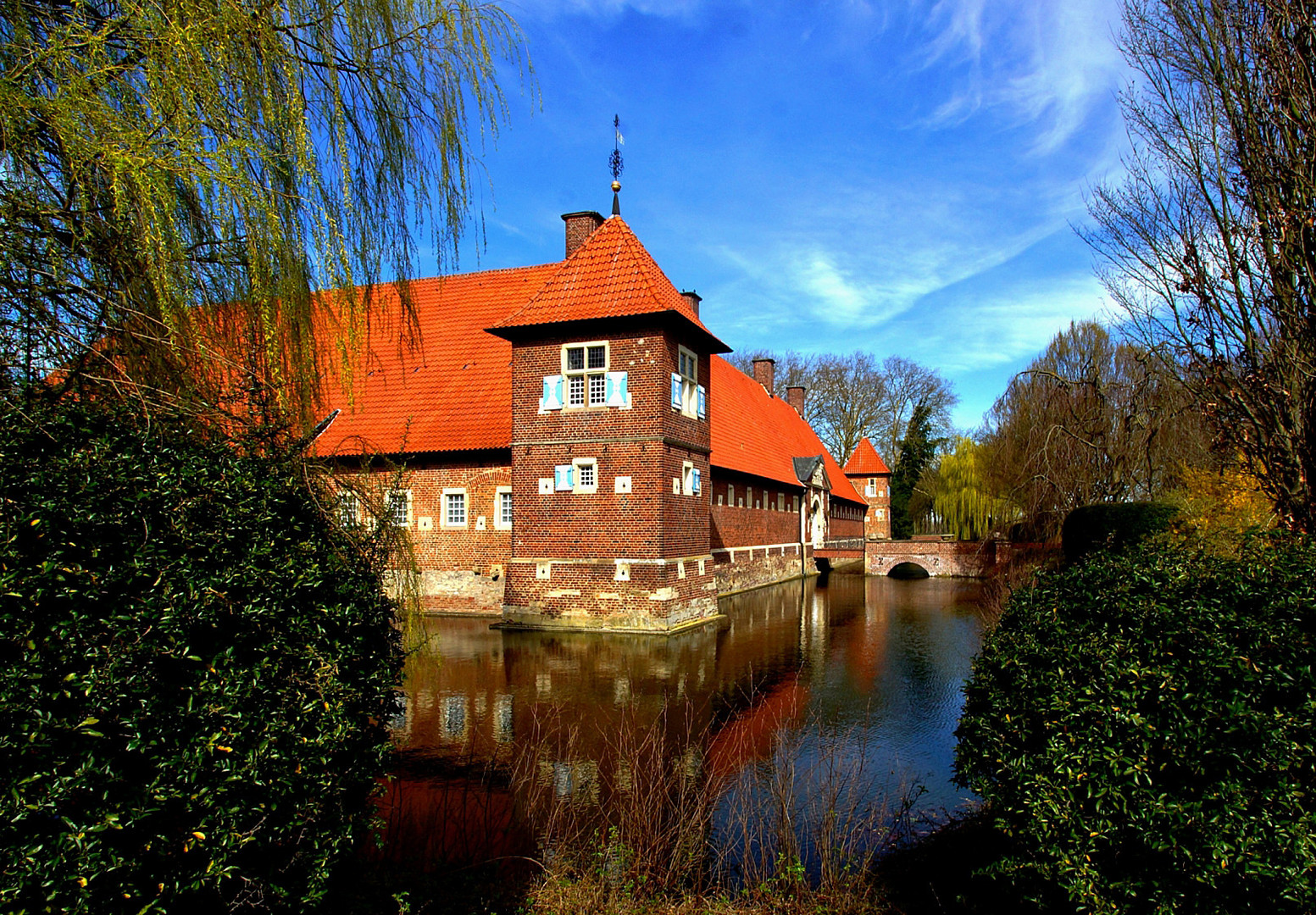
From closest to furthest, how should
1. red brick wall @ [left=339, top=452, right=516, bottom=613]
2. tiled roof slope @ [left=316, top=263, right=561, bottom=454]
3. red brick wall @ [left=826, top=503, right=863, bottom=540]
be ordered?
red brick wall @ [left=339, top=452, right=516, bottom=613] → tiled roof slope @ [left=316, top=263, right=561, bottom=454] → red brick wall @ [left=826, top=503, right=863, bottom=540]

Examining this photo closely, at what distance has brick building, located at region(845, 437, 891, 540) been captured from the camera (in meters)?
44.7

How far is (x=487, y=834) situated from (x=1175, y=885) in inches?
160

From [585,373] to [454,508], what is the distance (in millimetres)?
5110

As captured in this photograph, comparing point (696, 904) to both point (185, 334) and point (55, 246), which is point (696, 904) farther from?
point (55, 246)

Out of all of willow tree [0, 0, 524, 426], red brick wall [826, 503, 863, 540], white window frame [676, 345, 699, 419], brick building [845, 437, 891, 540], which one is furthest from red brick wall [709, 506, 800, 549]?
willow tree [0, 0, 524, 426]

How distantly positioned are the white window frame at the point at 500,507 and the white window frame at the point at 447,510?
2.41 feet

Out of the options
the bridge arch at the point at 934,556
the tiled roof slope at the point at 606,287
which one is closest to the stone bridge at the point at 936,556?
the bridge arch at the point at 934,556

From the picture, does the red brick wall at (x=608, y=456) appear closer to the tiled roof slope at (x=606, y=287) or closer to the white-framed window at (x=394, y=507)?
the tiled roof slope at (x=606, y=287)

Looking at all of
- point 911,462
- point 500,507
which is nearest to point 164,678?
point 500,507

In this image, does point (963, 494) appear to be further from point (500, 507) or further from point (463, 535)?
point (463, 535)

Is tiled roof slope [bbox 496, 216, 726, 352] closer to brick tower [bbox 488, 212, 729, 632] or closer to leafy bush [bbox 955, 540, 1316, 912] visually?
brick tower [bbox 488, 212, 729, 632]

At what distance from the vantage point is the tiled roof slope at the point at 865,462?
1753 inches

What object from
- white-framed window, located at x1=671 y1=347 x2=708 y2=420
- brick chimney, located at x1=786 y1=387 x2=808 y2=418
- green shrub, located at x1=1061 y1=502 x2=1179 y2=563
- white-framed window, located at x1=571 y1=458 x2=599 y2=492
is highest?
brick chimney, located at x1=786 y1=387 x2=808 y2=418

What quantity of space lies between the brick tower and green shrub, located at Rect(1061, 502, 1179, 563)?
7.47 meters
